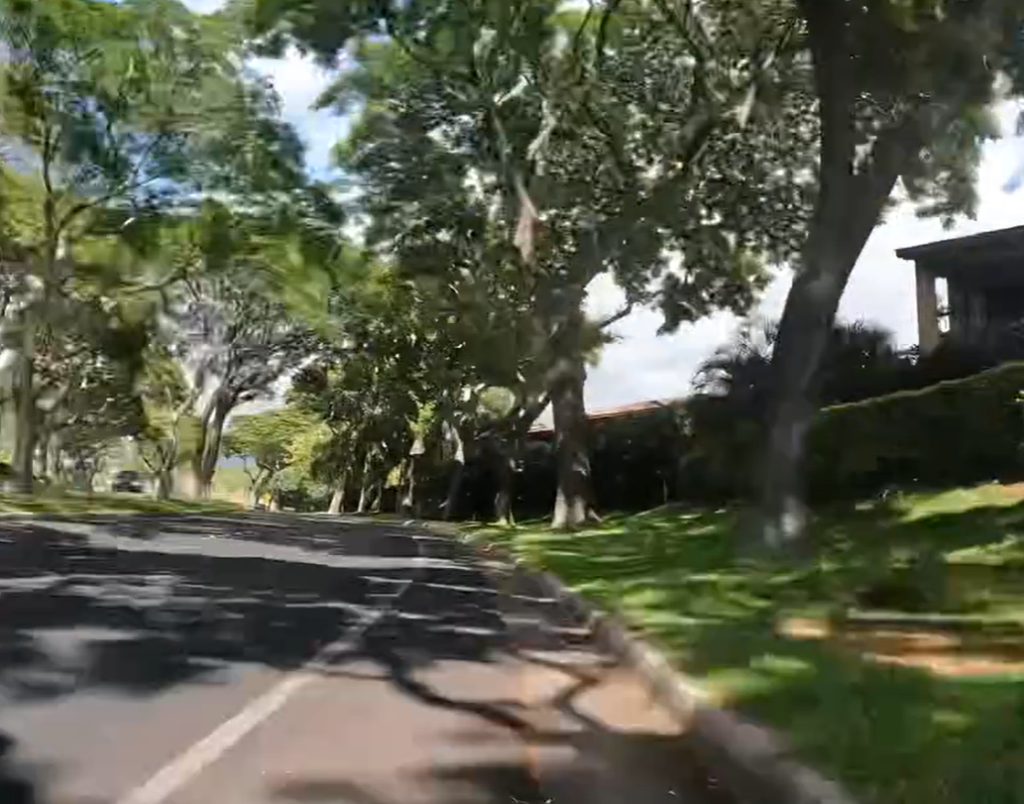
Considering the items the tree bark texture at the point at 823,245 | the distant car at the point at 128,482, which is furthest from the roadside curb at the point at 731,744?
the distant car at the point at 128,482

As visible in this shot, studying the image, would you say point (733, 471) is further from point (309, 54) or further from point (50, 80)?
point (50, 80)

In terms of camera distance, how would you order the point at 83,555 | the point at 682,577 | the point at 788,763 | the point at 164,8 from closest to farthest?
the point at 788,763 → the point at 682,577 → the point at 83,555 → the point at 164,8

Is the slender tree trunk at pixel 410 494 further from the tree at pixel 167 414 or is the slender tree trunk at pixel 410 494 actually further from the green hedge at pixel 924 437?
the green hedge at pixel 924 437

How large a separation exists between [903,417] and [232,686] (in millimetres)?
15566

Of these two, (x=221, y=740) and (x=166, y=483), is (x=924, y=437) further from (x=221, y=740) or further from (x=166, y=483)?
(x=166, y=483)

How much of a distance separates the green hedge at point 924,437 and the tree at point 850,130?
4.75 metres

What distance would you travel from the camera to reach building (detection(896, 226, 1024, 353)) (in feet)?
96.4

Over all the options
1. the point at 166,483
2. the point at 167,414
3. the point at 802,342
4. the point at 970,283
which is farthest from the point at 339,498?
the point at 802,342

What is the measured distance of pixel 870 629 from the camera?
448 inches

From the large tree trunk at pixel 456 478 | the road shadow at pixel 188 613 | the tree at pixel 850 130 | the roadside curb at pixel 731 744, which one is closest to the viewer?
the roadside curb at pixel 731 744

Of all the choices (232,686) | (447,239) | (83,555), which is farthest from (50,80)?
(232,686)

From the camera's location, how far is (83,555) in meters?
19.3

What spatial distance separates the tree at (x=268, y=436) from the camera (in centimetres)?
7238

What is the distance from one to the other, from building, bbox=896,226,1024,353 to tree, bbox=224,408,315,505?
4120 cm
